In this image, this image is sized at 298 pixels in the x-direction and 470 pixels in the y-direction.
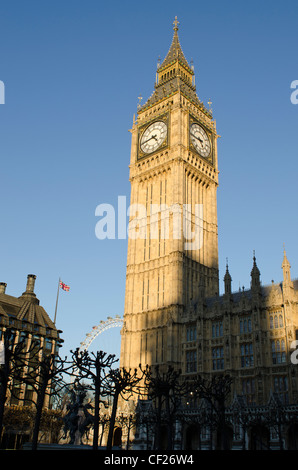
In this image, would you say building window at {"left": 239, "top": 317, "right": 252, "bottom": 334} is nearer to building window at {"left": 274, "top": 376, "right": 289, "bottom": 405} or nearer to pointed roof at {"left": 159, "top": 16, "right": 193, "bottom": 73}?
building window at {"left": 274, "top": 376, "right": 289, "bottom": 405}

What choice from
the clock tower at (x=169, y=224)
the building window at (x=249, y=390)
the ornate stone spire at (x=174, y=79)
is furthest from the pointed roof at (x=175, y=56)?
the building window at (x=249, y=390)

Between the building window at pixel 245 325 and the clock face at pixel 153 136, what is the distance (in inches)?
1659

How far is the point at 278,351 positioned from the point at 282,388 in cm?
491

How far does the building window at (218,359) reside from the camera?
6781 centimetres

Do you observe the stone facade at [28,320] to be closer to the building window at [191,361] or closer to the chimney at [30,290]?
the chimney at [30,290]

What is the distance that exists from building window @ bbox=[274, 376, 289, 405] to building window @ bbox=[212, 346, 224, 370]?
9.34 m

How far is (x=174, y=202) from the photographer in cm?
8275

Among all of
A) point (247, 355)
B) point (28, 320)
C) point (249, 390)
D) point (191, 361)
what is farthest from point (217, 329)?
point (28, 320)

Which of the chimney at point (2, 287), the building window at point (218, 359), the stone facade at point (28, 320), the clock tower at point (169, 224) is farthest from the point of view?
the chimney at point (2, 287)

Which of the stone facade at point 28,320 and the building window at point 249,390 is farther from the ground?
the stone facade at point 28,320

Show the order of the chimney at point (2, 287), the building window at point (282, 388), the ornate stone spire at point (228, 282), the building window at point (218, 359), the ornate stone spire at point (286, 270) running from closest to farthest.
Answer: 1. the building window at point (282, 388)
2. the ornate stone spire at point (286, 270)
3. the building window at point (218, 359)
4. the ornate stone spire at point (228, 282)
5. the chimney at point (2, 287)

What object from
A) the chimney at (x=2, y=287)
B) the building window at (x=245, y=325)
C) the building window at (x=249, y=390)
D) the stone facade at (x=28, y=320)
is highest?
the chimney at (x=2, y=287)

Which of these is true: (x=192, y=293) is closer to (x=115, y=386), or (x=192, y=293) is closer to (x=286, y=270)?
(x=286, y=270)
